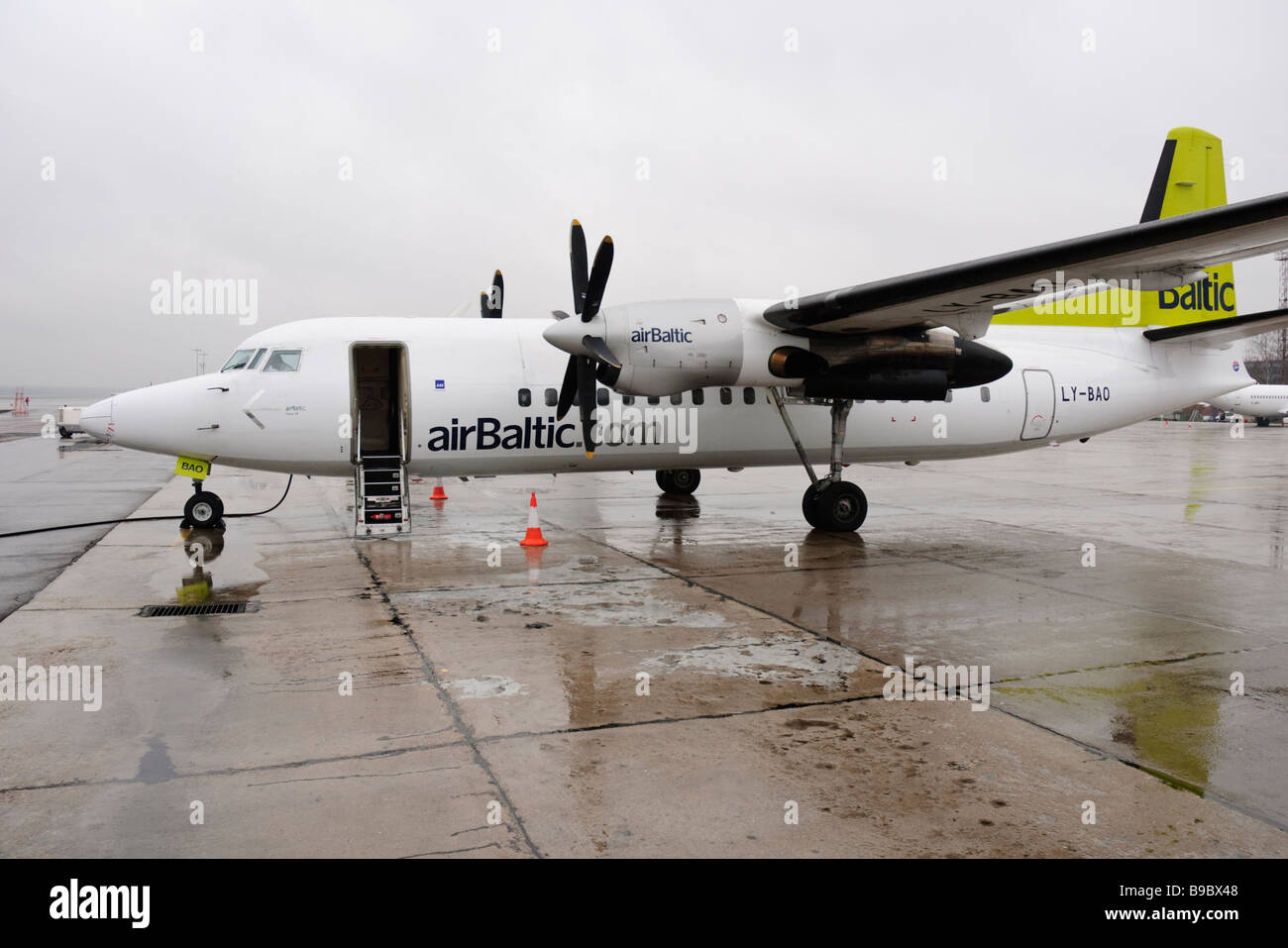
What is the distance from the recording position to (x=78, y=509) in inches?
673

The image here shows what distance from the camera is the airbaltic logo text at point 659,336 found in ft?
37.5

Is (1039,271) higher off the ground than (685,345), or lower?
higher

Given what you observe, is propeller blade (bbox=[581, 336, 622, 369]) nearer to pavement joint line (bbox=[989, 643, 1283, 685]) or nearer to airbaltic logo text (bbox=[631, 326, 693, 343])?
airbaltic logo text (bbox=[631, 326, 693, 343])

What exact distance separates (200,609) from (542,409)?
570 centimetres

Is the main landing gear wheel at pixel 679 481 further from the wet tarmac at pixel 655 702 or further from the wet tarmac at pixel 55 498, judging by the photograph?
the wet tarmac at pixel 55 498

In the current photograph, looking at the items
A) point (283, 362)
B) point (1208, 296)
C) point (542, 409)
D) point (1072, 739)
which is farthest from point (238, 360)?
point (1208, 296)

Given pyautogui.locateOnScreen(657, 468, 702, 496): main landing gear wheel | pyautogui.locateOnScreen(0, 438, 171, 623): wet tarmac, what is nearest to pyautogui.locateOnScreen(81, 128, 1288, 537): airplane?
pyautogui.locateOnScreen(0, 438, 171, 623): wet tarmac

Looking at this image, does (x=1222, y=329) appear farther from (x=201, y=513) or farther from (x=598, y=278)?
(x=201, y=513)

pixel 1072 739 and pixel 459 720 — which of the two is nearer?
pixel 1072 739

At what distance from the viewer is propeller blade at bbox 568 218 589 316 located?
12414 millimetres

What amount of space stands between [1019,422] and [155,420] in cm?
1357

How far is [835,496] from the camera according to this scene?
1374 centimetres
